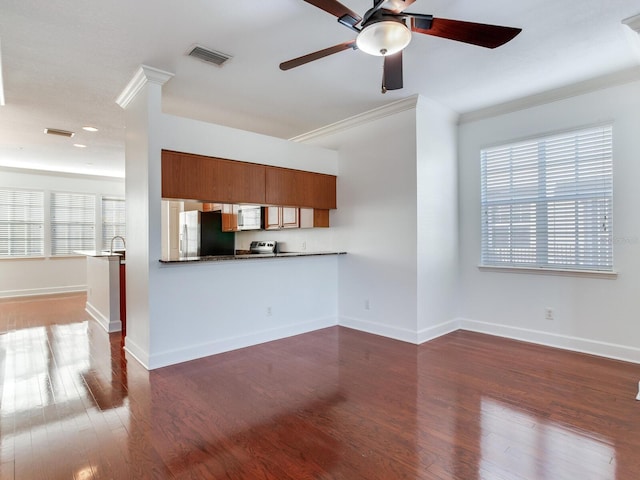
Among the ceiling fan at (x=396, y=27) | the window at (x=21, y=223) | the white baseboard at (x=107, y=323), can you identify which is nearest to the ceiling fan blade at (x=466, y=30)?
the ceiling fan at (x=396, y=27)

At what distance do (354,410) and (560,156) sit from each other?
11.2ft

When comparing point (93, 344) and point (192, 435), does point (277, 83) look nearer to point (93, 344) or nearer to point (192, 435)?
point (192, 435)

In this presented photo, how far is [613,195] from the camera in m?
3.58

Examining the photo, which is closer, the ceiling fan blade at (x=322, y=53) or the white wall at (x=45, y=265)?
the ceiling fan blade at (x=322, y=53)

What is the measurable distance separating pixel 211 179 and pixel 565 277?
3.86 m

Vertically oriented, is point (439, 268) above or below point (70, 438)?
above

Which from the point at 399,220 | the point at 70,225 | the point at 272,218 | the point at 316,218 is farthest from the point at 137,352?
the point at 70,225

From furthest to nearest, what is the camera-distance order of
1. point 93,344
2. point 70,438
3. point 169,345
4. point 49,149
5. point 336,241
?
point 49,149, point 336,241, point 93,344, point 169,345, point 70,438

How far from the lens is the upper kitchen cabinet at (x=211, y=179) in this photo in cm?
351

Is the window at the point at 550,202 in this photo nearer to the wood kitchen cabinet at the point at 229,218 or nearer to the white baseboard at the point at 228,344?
the white baseboard at the point at 228,344

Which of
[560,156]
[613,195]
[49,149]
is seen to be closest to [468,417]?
[613,195]

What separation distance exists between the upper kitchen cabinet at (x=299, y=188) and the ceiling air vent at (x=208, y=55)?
1.35 meters

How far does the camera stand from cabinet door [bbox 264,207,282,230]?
231 inches

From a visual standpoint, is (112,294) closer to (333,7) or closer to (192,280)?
(192,280)
